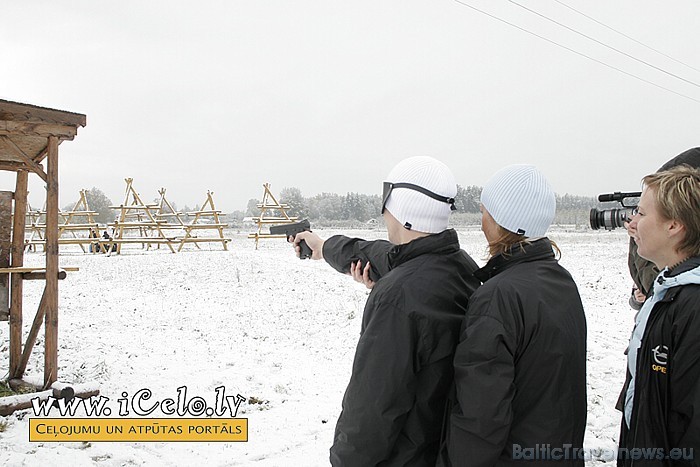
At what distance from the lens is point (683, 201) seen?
6.41 ft

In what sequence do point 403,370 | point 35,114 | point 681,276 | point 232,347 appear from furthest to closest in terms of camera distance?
point 232,347 < point 35,114 < point 681,276 < point 403,370

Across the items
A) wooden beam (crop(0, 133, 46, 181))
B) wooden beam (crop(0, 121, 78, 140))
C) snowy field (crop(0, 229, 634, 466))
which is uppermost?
wooden beam (crop(0, 121, 78, 140))

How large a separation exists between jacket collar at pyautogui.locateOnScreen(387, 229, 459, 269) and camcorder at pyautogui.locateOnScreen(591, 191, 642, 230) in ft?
5.00

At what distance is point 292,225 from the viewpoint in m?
3.26

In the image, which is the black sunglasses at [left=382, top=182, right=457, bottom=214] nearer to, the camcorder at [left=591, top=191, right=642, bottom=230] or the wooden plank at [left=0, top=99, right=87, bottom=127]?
the camcorder at [left=591, top=191, right=642, bottom=230]

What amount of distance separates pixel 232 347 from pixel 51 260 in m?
3.60

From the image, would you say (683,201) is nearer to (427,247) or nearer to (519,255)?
(519,255)

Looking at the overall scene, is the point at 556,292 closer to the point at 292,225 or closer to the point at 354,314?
the point at 292,225

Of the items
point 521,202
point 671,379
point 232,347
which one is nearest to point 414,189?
point 521,202

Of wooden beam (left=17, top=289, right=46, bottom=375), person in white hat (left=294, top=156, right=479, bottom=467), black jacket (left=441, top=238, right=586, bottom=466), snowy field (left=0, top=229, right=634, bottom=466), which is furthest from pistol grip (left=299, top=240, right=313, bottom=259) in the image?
wooden beam (left=17, top=289, right=46, bottom=375)

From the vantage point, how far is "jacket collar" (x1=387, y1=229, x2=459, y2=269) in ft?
6.70

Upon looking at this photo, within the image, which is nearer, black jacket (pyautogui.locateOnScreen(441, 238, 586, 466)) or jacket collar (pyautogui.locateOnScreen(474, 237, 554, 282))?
black jacket (pyautogui.locateOnScreen(441, 238, 586, 466))

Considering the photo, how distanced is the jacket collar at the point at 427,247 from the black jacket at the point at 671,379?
2.74ft

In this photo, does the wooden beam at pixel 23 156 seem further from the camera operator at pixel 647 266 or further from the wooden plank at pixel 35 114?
the camera operator at pixel 647 266
